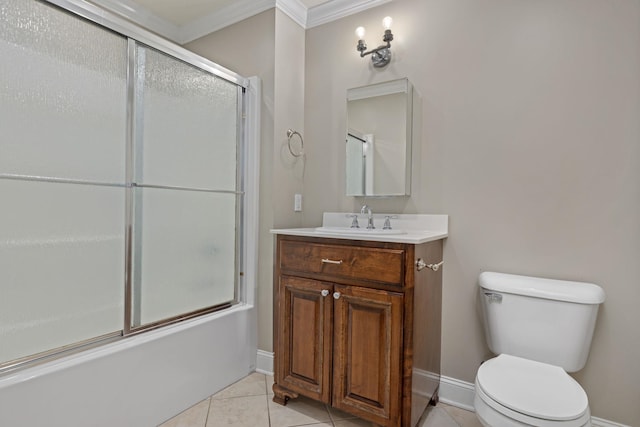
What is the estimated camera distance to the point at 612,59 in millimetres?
1498

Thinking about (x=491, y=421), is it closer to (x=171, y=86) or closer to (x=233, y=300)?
(x=233, y=300)

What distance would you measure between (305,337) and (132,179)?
1.14m

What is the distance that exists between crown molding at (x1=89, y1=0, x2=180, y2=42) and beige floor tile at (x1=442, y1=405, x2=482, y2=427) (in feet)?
10.3

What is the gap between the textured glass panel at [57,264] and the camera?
1.26 m

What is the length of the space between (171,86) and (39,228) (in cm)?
92

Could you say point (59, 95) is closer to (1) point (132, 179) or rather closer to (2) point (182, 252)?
(1) point (132, 179)

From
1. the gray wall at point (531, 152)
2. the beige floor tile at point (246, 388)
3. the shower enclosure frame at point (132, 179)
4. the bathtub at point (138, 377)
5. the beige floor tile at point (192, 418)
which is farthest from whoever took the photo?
the beige floor tile at point (246, 388)

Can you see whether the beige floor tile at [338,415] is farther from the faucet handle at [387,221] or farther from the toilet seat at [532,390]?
the faucet handle at [387,221]

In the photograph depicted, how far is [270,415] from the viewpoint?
5.69 feet

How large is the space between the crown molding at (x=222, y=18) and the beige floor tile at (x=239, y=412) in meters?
2.37

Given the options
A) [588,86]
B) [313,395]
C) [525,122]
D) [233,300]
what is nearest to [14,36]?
[233,300]

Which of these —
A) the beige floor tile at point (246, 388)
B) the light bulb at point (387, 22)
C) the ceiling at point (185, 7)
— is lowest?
the beige floor tile at point (246, 388)

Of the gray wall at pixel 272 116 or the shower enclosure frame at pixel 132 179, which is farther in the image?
the gray wall at pixel 272 116

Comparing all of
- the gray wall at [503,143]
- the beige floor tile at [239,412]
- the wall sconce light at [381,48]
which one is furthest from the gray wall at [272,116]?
the wall sconce light at [381,48]
